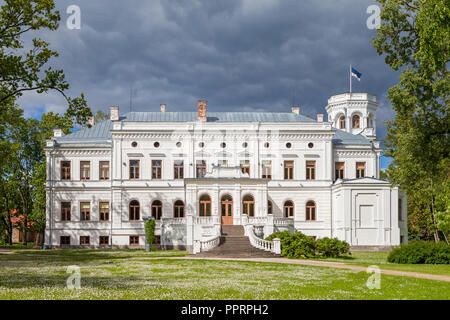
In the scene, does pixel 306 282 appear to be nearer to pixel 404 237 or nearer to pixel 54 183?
pixel 404 237

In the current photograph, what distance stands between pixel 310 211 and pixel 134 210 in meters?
16.3

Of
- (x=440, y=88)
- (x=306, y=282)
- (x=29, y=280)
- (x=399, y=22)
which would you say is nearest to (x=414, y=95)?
(x=440, y=88)

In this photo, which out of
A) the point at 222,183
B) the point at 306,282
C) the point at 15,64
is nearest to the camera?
the point at 306,282

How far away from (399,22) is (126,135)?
27381mm

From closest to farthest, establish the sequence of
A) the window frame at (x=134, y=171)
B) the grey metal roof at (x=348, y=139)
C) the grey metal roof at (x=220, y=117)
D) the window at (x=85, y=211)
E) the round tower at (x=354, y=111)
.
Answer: the window frame at (x=134, y=171)
the window at (x=85, y=211)
the grey metal roof at (x=348, y=139)
the grey metal roof at (x=220, y=117)
the round tower at (x=354, y=111)

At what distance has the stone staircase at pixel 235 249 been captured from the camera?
102 ft

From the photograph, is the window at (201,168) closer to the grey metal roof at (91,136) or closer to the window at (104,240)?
the grey metal roof at (91,136)

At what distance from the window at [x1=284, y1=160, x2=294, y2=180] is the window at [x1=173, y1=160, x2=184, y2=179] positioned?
961 centimetres

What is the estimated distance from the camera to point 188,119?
2004 inches

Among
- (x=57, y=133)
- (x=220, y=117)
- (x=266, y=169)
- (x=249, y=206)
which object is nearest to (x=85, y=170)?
(x=57, y=133)

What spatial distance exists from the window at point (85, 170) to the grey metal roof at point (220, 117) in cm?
577

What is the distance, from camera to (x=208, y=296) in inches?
509

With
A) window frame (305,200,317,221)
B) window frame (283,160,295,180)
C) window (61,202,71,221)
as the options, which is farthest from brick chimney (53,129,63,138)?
window frame (305,200,317,221)

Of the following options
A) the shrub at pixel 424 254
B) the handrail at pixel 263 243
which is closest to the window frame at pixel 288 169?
the handrail at pixel 263 243
